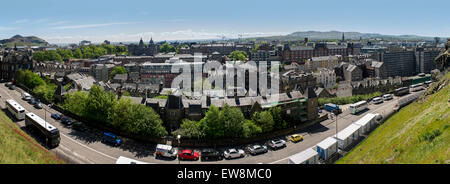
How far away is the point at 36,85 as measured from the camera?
7038cm

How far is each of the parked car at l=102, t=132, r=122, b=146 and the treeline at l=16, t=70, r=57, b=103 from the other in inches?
1080

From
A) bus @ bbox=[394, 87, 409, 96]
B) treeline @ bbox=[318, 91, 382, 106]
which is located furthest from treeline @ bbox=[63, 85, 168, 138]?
bus @ bbox=[394, 87, 409, 96]

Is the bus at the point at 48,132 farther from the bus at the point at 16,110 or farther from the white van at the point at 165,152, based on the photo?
the white van at the point at 165,152

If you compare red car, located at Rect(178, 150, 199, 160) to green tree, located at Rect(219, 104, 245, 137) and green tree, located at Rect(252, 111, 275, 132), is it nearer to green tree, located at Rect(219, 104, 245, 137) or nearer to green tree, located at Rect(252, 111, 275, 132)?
green tree, located at Rect(219, 104, 245, 137)

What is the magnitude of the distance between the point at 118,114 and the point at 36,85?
131ft

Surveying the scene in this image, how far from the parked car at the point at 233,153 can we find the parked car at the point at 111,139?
15611mm

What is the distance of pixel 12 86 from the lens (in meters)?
71.8

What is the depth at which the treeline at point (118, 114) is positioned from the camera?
A: 4250 cm

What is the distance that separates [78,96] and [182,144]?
75.4ft

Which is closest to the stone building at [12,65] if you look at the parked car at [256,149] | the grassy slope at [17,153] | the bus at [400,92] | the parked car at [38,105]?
the parked car at [38,105]

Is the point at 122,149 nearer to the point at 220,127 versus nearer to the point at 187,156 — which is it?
the point at 187,156

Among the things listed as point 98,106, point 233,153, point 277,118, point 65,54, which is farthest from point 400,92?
point 65,54
